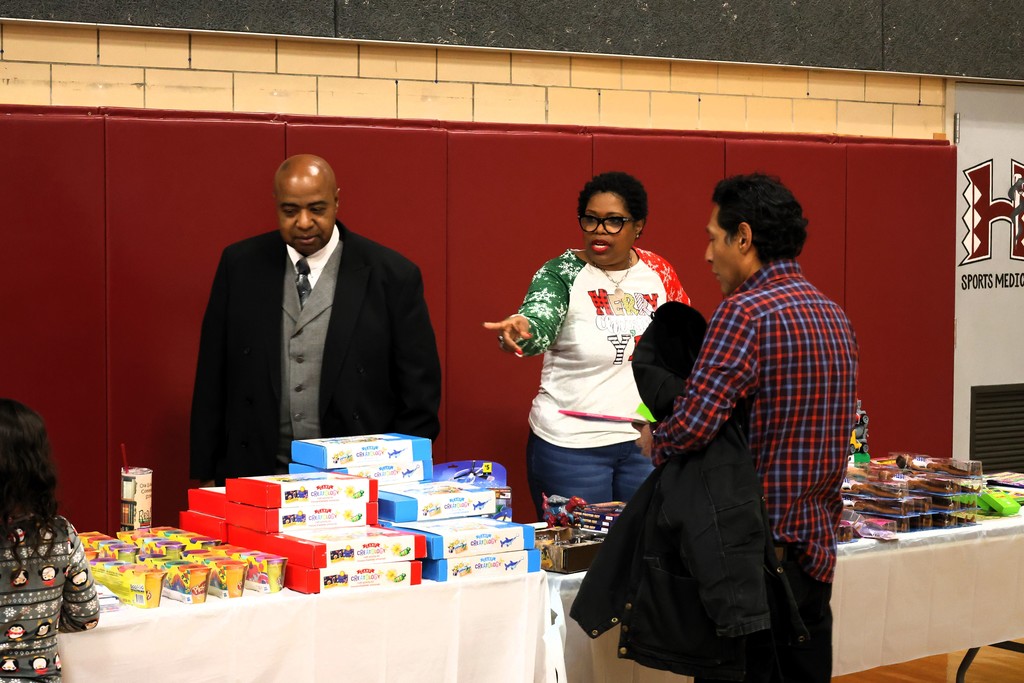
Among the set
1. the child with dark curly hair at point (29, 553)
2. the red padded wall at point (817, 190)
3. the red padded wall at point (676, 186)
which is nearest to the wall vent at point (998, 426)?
the red padded wall at point (817, 190)

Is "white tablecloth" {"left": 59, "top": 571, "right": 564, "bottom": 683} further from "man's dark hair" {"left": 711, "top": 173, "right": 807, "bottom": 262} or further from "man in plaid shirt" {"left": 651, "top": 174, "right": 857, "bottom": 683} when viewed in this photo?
"man's dark hair" {"left": 711, "top": 173, "right": 807, "bottom": 262}

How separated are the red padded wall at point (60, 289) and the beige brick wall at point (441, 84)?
9.1 inches

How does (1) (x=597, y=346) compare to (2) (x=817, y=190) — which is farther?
(2) (x=817, y=190)

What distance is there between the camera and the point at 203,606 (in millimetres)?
2525

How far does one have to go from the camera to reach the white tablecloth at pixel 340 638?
2449mm

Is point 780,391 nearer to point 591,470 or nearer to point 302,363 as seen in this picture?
point 591,470

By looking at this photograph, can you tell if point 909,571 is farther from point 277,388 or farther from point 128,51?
point 128,51

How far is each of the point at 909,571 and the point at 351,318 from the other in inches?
66.8

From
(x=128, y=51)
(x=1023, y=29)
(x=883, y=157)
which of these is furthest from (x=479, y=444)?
(x=1023, y=29)

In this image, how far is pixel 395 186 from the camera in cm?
480

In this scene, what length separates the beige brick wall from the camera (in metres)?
4.43

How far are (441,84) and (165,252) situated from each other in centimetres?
130

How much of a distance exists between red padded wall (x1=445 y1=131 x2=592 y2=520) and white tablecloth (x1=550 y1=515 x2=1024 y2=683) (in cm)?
190

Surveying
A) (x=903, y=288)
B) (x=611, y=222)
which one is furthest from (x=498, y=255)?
(x=903, y=288)
